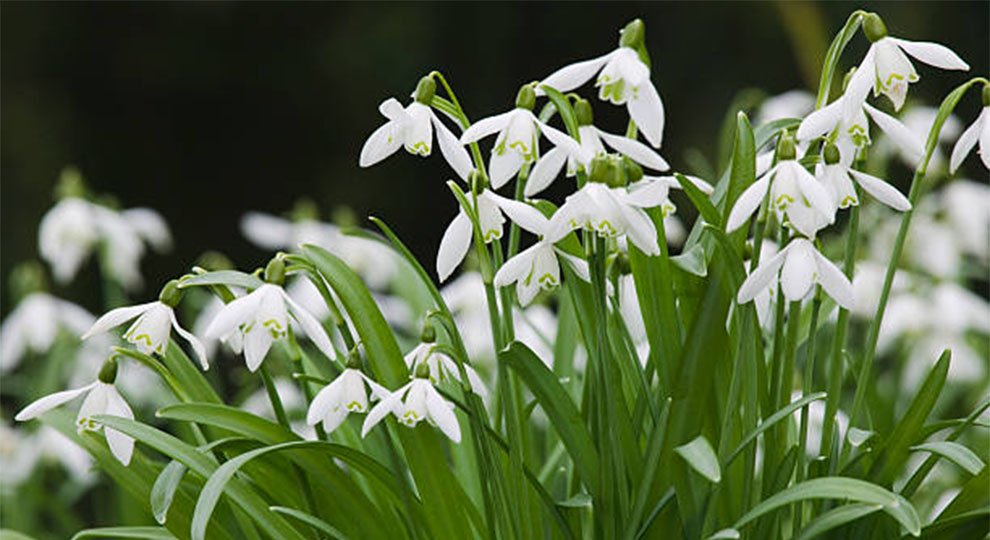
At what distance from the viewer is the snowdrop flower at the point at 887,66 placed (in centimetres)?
109

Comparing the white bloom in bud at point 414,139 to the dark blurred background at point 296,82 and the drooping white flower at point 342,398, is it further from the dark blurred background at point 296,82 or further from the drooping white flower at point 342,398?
the dark blurred background at point 296,82

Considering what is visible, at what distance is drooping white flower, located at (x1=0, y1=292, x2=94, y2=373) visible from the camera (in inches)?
96.8

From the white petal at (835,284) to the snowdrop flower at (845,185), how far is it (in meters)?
0.06

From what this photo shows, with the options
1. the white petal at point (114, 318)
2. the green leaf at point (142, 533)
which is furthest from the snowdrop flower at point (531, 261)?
the green leaf at point (142, 533)

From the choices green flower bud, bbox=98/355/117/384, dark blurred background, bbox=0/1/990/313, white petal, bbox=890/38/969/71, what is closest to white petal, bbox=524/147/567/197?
white petal, bbox=890/38/969/71

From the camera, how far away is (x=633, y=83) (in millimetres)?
1113

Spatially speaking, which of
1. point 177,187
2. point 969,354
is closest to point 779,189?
point 969,354

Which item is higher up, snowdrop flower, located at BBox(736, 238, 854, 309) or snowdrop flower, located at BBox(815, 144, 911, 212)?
snowdrop flower, located at BBox(815, 144, 911, 212)

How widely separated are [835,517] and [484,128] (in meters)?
0.48

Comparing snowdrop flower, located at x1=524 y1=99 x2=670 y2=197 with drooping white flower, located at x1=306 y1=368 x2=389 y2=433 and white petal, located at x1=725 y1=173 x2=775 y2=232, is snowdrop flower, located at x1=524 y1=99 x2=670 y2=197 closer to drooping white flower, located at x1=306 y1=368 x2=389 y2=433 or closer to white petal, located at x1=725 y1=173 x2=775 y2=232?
white petal, located at x1=725 y1=173 x2=775 y2=232

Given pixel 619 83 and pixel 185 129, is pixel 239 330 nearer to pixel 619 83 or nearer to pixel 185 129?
pixel 619 83

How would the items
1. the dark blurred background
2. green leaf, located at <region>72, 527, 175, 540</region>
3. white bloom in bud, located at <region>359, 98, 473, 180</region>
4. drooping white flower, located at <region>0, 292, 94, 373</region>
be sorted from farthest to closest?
1. the dark blurred background
2. drooping white flower, located at <region>0, 292, 94, 373</region>
3. green leaf, located at <region>72, 527, 175, 540</region>
4. white bloom in bud, located at <region>359, 98, 473, 180</region>

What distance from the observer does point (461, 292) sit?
8.28 feet

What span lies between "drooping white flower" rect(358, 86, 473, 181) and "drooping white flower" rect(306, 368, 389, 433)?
199 millimetres
